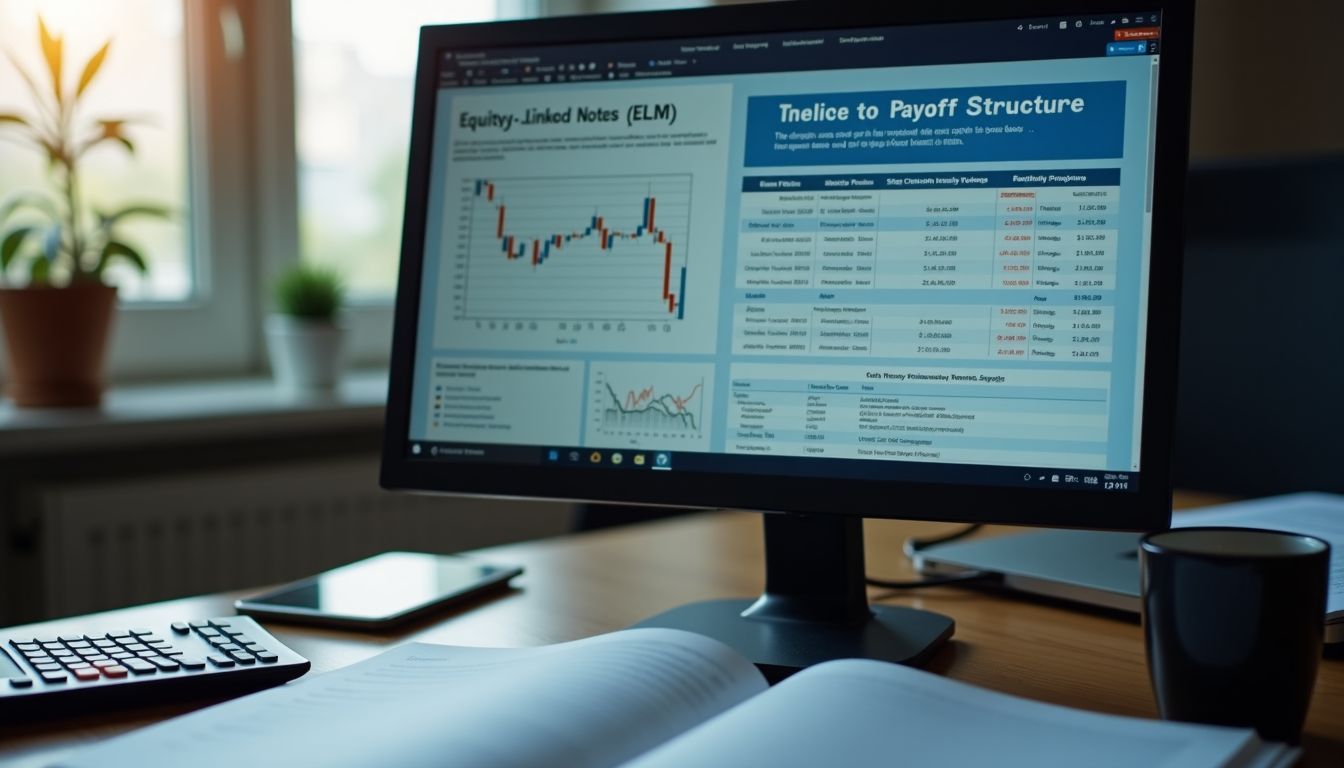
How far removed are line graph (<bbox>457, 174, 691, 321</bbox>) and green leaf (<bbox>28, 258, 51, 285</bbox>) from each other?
3.49 ft

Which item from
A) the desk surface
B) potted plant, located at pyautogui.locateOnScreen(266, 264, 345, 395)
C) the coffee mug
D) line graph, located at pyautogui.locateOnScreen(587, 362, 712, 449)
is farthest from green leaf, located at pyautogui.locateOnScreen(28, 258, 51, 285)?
the coffee mug

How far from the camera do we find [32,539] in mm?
1784

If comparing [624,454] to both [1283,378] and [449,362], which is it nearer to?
[449,362]

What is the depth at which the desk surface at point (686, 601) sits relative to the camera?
0.69 metres

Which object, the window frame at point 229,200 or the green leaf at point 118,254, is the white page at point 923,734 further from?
the window frame at point 229,200

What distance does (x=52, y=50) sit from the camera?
66.3 inches

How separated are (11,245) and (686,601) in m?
1.19

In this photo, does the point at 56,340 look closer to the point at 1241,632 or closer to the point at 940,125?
the point at 940,125

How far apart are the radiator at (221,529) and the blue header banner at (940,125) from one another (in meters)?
1.30

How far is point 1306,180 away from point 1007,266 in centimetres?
74

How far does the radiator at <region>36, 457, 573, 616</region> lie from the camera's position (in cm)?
175

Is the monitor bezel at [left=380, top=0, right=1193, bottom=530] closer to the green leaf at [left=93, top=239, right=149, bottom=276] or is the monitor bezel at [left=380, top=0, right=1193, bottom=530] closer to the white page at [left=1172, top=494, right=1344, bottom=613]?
the white page at [left=1172, top=494, right=1344, bottom=613]

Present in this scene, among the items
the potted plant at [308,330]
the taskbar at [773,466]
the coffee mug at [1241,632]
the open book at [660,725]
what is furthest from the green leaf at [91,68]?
the coffee mug at [1241,632]

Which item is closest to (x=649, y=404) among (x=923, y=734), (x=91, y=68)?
(x=923, y=734)
